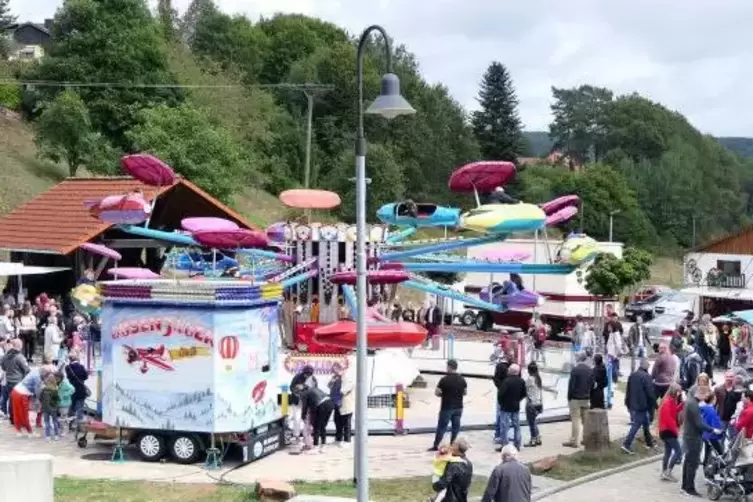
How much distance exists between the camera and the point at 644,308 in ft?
147

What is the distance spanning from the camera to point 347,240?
22.6m

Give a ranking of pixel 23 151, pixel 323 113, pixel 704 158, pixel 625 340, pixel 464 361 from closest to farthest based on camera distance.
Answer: pixel 464 361 < pixel 625 340 < pixel 23 151 < pixel 323 113 < pixel 704 158

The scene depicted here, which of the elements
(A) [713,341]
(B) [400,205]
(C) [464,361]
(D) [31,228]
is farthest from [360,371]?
(D) [31,228]

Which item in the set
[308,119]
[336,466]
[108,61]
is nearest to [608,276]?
[336,466]

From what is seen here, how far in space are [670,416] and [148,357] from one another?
8.09 m

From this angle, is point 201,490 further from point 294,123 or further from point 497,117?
point 497,117

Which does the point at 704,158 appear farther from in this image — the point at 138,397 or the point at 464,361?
the point at 138,397

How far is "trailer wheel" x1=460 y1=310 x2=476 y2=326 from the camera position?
40.6 m

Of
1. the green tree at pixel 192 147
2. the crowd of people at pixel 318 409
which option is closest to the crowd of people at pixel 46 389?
the crowd of people at pixel 318 409

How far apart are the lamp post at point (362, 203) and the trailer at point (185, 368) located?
4.70m

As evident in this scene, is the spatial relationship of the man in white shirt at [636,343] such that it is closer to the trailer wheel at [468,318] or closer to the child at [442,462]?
the trailer wheel at [468,318]

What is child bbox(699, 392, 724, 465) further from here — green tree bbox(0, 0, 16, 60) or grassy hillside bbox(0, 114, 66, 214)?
green tree bbox(0, 0, 16, 60)

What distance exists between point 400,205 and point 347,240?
143cm

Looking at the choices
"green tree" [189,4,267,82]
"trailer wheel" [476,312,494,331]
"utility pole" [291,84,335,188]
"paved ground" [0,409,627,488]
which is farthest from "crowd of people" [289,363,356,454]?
"green tree" [189,4,267,82]
